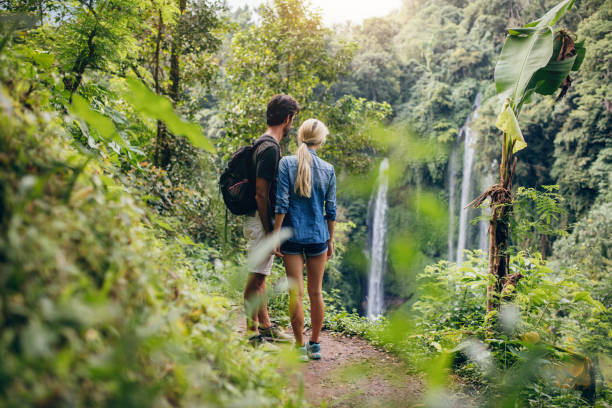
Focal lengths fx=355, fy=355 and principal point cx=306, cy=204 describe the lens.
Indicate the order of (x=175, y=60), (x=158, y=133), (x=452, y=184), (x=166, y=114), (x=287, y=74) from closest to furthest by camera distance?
(x=166, y=114) → (x=158, y=133) → (x=175, y=60) → (x=287, y=74) → (x=452, y=184)

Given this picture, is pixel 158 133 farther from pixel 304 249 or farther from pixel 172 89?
pixel 304 249

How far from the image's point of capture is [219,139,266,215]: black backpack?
2.78 meters

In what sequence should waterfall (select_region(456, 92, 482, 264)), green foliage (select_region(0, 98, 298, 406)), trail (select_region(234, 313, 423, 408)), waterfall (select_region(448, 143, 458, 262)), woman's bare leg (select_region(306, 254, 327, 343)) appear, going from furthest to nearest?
waterfall (select_region(448, 143, 458, 262)) < waterfall (select_region(456, 92, 482, 264)) < woman's bare leg (select_region(306, 254, 327, 343)) < trail (select_region(234, 313, 423, 408)) < green foliage (select_region(0, 98, 298, 406))

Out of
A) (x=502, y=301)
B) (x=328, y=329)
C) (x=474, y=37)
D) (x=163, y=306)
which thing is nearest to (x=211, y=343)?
(x=163, y=306)

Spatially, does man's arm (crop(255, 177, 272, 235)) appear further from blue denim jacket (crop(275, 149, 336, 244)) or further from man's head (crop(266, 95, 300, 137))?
man's head (crop(266, 95, 300, 137))

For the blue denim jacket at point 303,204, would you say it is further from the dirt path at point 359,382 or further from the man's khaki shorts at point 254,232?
the dirt path at point 359,382

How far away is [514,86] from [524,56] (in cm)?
30

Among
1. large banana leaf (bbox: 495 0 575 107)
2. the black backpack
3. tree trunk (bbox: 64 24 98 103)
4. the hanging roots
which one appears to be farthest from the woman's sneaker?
tree trunk (bbox: 64 24 98 103)

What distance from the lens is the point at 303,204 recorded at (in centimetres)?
269

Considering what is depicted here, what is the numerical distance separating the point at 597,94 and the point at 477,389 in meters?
11.8

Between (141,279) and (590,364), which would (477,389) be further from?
(141,279)

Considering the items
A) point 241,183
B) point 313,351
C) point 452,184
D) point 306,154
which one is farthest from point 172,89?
point 452,184

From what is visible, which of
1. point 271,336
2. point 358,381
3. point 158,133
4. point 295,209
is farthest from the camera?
point 158,133

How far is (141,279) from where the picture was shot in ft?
3.17
